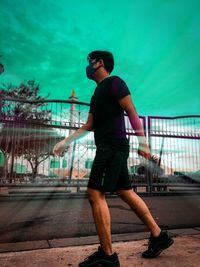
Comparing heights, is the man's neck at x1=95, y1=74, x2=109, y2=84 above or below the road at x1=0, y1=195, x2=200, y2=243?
above

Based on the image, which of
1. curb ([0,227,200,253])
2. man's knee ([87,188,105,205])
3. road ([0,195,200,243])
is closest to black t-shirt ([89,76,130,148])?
man's knee ([87,188,105,205])

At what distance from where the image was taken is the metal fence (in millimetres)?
6945

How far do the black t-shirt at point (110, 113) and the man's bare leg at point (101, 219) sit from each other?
0.43 m

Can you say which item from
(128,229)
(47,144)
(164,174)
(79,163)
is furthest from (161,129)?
(128,229)

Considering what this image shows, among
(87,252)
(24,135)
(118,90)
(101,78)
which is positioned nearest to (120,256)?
(87,252)

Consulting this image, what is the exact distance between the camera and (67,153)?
7492 mm

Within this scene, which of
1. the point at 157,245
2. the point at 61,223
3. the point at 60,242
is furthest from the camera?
the point at 61,223

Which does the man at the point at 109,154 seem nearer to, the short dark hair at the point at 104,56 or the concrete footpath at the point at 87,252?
the short dark hair at the point at 104,56

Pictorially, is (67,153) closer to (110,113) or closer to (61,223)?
(61,223)

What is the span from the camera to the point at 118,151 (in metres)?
2.27

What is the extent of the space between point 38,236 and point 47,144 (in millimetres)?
4238

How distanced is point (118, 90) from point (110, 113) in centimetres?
21

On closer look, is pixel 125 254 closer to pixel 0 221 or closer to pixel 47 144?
pixel 0 221

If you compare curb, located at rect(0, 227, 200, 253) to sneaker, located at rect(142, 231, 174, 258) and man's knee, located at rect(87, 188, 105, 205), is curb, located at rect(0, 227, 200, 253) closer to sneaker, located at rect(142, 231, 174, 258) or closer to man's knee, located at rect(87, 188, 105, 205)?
sneaker, located at rect(142, 231, 174, 258)
